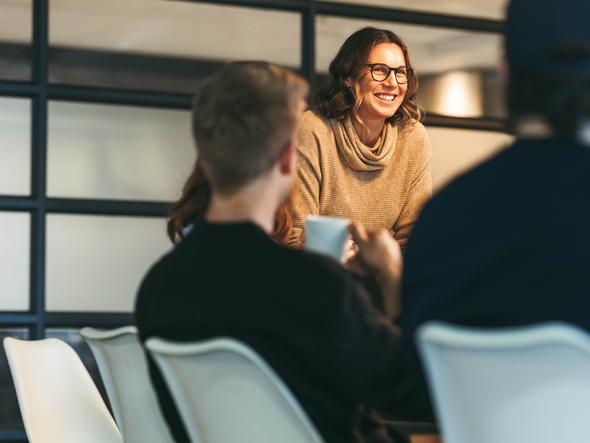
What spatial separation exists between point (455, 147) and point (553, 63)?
145 inches

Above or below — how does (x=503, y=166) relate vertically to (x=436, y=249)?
above

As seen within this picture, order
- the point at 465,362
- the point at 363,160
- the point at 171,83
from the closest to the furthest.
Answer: the point at 465,362
the point at 363,160
the point at 171,83

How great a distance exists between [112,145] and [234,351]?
3110mm

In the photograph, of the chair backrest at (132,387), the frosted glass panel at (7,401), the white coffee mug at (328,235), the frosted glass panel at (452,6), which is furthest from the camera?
the frosted glass panel at (452,6)

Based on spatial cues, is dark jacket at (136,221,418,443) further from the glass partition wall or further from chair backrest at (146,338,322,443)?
the glass partition wall

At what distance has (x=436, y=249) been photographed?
1.44 m

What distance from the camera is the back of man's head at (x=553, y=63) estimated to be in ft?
4.60

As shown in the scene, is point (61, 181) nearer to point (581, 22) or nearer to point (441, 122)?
point (441, 122)

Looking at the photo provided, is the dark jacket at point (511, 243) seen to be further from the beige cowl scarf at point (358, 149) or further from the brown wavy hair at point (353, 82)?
the brown wavy hair at point (353, 82)

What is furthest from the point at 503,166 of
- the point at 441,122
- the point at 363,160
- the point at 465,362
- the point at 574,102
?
the point at 441,122

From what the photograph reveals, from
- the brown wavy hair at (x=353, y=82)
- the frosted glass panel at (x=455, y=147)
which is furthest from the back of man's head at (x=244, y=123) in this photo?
the frosted glass panel at (x=455, y=147)

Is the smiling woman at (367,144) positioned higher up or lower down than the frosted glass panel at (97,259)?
higher up

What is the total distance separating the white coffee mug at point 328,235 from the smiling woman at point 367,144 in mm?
1084

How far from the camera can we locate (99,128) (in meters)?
4.45
